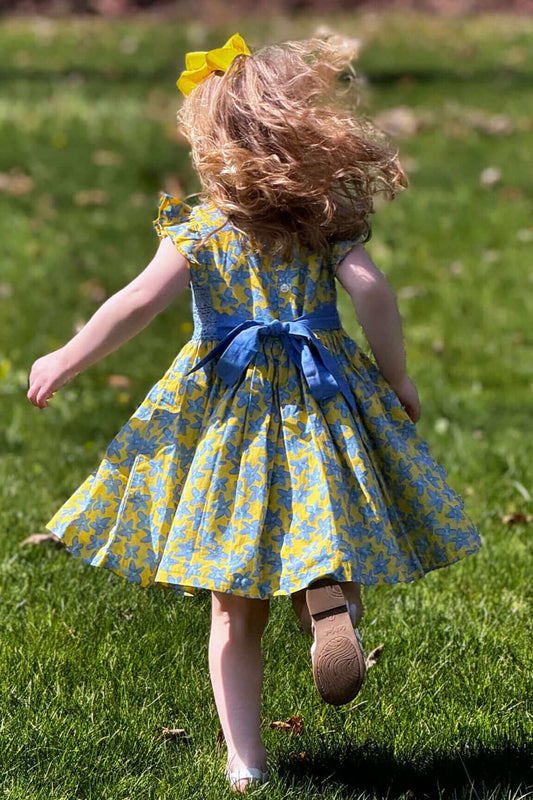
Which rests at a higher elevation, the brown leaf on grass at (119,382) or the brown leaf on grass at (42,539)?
the brown leaf on grass at (119,382)

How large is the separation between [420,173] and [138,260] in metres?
2.54

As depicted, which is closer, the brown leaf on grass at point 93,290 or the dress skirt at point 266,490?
the dress skirt at point 266,490

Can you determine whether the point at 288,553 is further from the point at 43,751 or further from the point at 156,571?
the point at 43,751

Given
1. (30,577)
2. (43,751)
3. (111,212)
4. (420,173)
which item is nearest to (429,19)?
(420,173)

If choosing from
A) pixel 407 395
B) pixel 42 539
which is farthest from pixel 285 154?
pixel 42 539

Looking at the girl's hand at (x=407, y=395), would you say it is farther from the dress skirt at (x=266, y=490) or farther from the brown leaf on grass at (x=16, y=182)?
the brown leaf on grass at (x=16, y=182)

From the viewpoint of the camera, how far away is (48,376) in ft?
8.69

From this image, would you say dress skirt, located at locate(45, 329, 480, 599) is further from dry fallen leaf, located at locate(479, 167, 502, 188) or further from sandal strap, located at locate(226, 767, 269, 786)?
dry fallen leaf, located at locate(479, 167, 502, 188)

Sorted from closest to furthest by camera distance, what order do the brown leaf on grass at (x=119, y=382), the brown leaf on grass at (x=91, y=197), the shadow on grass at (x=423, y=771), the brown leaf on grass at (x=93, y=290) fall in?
the shadow on grass at (x=423, y=771)
the brown leaf on grass at (x=119, y=382)
the brown leaf on grass at (x=93, y=290)
the brown leaf on grass at (x=91, y=197)

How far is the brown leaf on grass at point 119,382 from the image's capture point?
5508 millimetres

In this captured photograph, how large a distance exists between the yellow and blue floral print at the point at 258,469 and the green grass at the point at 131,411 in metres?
0.41

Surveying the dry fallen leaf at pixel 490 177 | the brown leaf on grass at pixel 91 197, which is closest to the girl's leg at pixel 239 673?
the brown leaf on grass at pixel 91 197

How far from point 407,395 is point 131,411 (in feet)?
8.69

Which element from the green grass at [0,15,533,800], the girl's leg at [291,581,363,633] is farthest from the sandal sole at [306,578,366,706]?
the green grass at [0,15,533,800]
